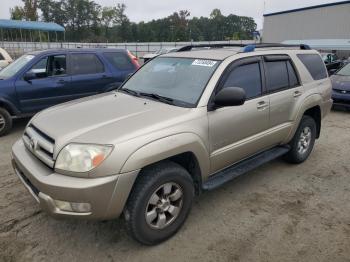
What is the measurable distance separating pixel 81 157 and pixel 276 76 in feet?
9.12

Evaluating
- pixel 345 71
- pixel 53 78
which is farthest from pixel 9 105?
pixel 345 71

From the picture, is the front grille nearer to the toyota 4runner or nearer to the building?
the toyota 4runner

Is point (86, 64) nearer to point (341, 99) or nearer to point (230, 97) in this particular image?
point (230, 97)

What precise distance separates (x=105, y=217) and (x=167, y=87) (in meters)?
1.61

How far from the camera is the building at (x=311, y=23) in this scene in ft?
103

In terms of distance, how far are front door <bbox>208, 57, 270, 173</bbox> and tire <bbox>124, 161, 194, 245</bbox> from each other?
1.59ft

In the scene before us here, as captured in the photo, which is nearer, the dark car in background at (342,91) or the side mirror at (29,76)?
the side mirror at (29,76)

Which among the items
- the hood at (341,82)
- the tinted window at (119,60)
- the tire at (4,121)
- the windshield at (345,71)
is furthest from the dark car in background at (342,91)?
the tire at (4,121)

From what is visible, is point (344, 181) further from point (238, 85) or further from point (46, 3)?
point (46, 3)

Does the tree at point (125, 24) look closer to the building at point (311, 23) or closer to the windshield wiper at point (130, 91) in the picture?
the building at point (311, 23)

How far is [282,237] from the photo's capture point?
3129 mm

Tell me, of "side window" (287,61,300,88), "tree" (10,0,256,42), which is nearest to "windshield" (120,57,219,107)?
"side window" (287,61,300,88)

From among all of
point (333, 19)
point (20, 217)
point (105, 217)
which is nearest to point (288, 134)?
point (105, 217)

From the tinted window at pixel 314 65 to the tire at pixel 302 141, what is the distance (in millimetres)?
680
